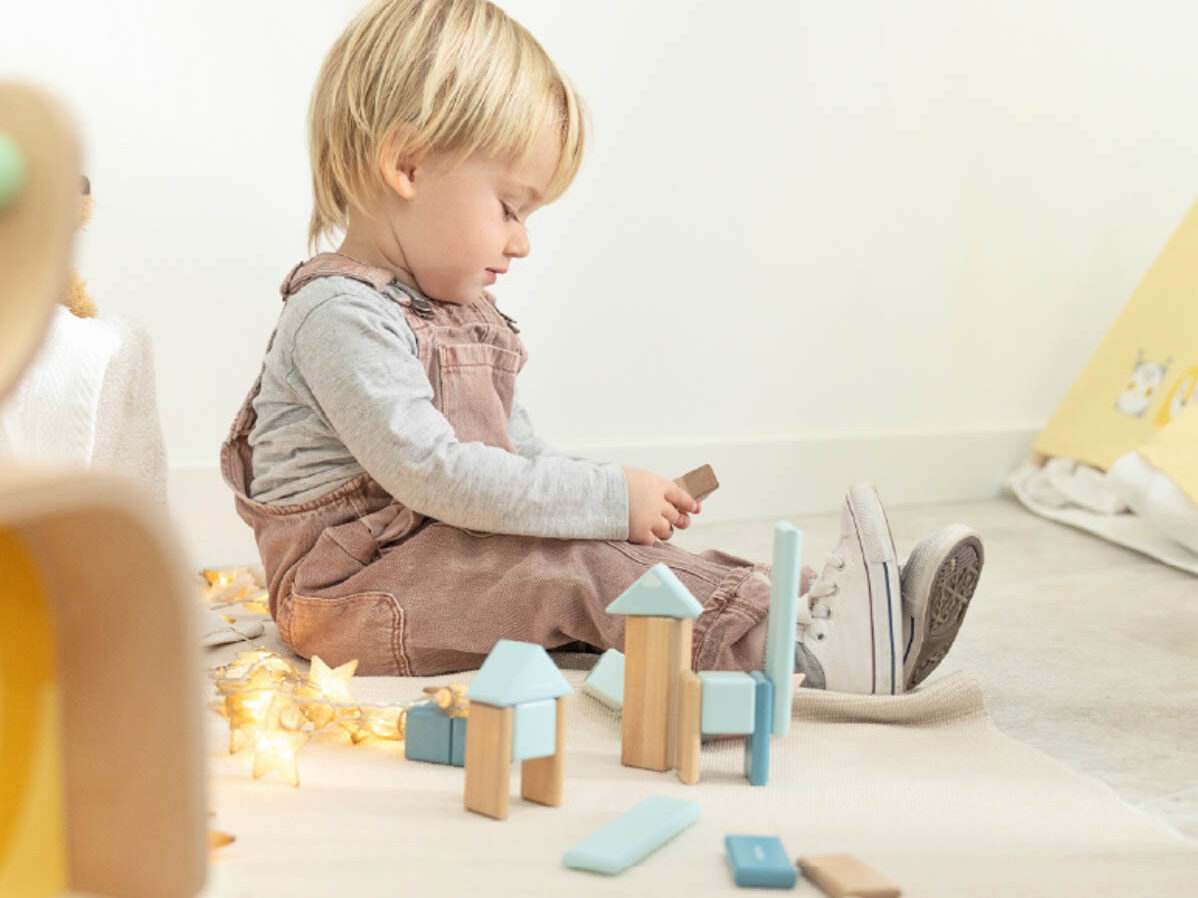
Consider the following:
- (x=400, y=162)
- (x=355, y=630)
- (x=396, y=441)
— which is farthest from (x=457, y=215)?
(x=355, y=630)

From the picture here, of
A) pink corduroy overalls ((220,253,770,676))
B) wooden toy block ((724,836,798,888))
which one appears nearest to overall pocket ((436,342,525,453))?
pink corduroy overalls ((220,253,770,676))

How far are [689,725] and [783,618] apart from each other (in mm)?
92

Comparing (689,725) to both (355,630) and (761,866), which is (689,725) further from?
(355,630)

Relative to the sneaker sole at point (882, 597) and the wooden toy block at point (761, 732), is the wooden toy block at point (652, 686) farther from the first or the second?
the sneaker sole at point (882, 597)

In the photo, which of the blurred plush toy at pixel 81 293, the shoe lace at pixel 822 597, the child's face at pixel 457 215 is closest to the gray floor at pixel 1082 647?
the shoe lace at pixel 822 597

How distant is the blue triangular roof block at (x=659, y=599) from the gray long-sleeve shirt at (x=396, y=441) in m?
0.23

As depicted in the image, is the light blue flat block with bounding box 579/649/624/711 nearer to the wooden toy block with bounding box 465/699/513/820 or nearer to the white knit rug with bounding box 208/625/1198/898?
the white knit rug with bounding box 208/625/1198/898

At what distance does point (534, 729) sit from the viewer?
0.74 m

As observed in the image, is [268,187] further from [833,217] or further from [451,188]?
[833,217]

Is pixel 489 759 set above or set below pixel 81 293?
below

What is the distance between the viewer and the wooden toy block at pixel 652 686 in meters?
0.83

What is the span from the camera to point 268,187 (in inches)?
62.9

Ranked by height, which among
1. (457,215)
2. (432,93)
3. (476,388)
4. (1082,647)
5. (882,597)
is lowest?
(1082,647)

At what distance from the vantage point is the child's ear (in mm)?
1101
